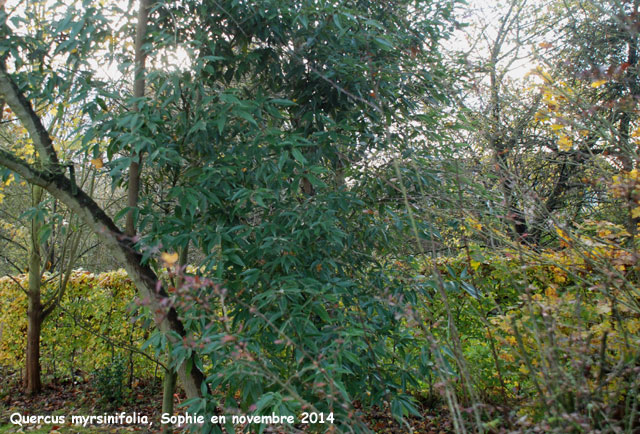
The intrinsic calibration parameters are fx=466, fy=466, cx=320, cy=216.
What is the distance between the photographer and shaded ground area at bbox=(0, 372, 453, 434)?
13.8 feet

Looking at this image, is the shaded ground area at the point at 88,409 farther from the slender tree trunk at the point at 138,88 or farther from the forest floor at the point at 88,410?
the slender tree trunk at the point at 138,88

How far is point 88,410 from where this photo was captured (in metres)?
4.95

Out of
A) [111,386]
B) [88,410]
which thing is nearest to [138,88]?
[111,386]

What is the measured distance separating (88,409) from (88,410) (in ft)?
0.13

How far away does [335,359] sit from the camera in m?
2.02

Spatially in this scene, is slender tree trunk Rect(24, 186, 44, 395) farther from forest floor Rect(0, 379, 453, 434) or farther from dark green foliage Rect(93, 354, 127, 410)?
dark green foliage Rect(93, 354, 127, 410)

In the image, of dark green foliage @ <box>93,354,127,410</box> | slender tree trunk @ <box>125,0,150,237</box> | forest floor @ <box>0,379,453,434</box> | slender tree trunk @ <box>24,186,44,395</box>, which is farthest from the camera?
slender tree trunk @ <box>24,186,44,395</box>

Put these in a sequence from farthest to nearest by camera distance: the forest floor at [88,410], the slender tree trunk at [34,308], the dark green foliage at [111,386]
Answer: the slender tree trunk at [34,308]
the dark green foliage at [111,386]
the forest floor at [88,410]

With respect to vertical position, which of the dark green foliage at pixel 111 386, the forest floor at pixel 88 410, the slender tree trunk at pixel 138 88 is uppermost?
the slender tree trunk at pixel 138 88

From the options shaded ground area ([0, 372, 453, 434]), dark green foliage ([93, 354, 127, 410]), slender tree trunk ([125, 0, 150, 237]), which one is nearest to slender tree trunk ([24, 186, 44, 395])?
shaded ground area ([0, 372, 453, 434])

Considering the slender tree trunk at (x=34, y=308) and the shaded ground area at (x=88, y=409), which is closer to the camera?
the shaded ground area at (x=88, y=409)

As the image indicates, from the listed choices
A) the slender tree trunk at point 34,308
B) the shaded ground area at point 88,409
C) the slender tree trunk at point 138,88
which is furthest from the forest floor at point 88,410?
the slender tree trunk at point 138,88

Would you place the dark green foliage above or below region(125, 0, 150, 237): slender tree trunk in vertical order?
below

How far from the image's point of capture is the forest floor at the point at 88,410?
13.8 ft
